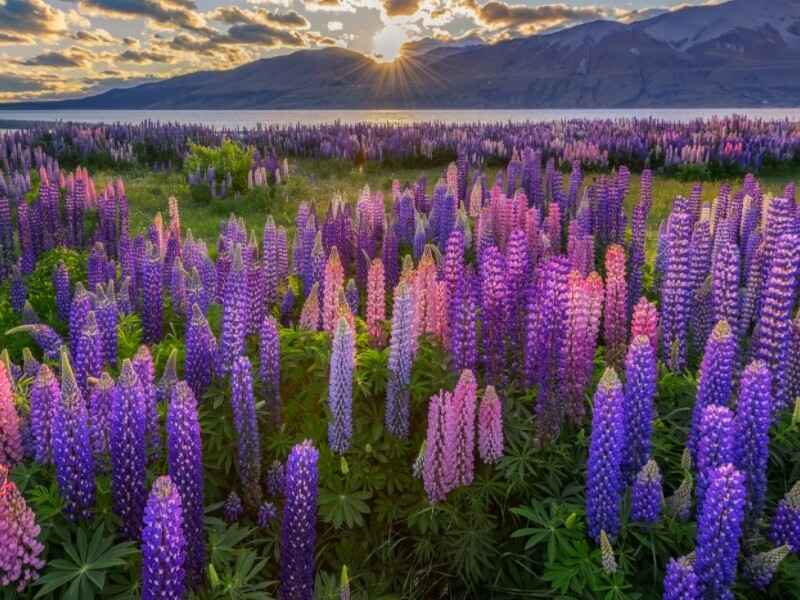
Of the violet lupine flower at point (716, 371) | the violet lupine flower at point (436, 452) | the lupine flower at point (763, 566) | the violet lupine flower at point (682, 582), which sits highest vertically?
the violet lupine flower at point (716, 371)

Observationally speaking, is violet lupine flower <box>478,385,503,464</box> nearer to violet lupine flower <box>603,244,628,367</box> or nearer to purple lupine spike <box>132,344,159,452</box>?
violet lupine flower <box>603,244,628,367</box>

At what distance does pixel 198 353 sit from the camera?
4.00 meters

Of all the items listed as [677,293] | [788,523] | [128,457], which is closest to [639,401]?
[788,523]

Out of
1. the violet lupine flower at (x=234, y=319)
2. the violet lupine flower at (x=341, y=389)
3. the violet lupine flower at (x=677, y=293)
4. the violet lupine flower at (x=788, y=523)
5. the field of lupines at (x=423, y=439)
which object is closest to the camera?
the field of lupines at (x=423, y=439)

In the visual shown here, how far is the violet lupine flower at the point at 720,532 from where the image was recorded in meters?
2.77

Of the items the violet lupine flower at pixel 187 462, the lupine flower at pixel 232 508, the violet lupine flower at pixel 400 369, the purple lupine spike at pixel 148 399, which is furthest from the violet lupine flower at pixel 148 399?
the violet lupine flower at pixel 400 369

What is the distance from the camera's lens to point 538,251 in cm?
593

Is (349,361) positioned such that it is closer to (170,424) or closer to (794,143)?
(170,424)

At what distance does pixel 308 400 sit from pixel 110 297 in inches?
67.8

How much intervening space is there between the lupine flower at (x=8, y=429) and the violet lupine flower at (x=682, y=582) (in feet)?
10.3

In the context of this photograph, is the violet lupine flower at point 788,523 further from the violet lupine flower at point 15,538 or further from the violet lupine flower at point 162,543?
the violet lupine flower at point 15,538

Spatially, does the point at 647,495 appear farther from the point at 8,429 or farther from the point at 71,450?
the point at 8,429

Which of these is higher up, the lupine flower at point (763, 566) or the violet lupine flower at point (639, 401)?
the violet lupine flower at point (639, 401)

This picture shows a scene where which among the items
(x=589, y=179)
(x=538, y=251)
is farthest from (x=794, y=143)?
(x=538, y=251)
